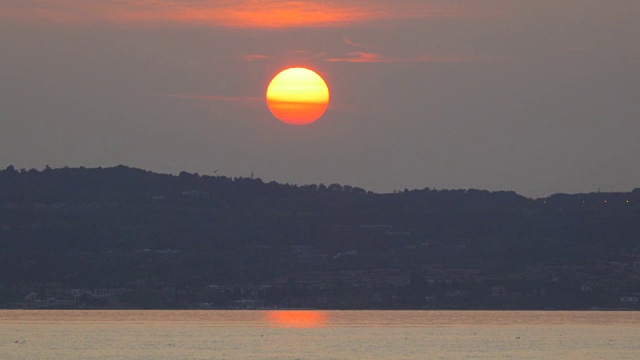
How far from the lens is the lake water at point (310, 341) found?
135 m

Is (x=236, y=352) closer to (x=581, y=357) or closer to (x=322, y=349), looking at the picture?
(x=322, y=349)

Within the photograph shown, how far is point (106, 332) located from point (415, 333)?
99.6 ft

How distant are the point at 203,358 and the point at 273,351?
35.7 ft

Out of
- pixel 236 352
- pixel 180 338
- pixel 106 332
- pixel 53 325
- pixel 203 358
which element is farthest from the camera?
pixel 53 325

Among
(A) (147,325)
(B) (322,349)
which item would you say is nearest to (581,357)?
(B) (322,349)

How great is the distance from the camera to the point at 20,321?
198375mm

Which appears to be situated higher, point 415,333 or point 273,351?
point 415,333

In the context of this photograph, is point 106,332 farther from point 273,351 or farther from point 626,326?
point 626,326

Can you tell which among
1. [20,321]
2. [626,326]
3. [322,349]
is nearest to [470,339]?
[322,349]

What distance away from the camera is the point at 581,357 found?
135125 millimetres

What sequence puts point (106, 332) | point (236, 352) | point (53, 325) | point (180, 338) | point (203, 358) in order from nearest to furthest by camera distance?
point (203, 358)
point (236, 352)
point (180, 338)
point (106, 332)
point (53, 325)

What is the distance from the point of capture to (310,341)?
15662 centimetres

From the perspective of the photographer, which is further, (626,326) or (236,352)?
(626,326)

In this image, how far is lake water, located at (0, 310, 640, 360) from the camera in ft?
443
